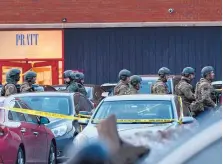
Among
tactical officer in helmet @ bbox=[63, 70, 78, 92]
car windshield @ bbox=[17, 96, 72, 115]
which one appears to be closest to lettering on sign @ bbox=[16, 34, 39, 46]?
tactical officer in helmet @ bbox=[63, 70, 78, 92]

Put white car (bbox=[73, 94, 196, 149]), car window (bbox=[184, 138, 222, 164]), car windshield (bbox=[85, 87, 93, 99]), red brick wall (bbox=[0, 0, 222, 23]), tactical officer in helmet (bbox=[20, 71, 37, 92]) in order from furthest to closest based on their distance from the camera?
red brick wall (bbox=[0, 0, 222, 23]) → car windshield (bbox=[85, 87, 93, 99]) → tactical officer in helmet (bbox=[20, 71, 37, 92]) → white car (bbox=[73, 94, 196, 149]) → car window (bbox=[184, 138, 222, 164])

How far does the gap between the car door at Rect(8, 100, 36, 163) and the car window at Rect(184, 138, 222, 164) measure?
370 inches

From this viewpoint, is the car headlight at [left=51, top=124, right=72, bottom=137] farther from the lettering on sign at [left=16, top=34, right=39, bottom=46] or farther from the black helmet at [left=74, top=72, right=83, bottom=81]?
the lettering on sign at [left=16, top=34, right=39, bottom=46]

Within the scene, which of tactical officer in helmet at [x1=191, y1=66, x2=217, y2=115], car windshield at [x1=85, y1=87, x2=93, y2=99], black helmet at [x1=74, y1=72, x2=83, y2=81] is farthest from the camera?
car windshield at [x1=85, y1=87, x2=93, y2=99]

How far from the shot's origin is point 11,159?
11.2 m

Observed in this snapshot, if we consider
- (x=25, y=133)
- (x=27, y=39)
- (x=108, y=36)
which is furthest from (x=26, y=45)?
(x=25, y=133)

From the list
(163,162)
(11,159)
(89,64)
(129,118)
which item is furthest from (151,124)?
(89,64)

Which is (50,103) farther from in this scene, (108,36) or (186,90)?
(108,36)

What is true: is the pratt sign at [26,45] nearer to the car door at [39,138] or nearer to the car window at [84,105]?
the car window at [84,105]

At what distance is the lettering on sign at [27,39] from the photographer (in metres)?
33.1

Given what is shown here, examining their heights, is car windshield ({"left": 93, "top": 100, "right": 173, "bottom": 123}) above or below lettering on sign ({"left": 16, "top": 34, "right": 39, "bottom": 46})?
below

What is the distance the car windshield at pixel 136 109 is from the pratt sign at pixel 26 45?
1997 cm

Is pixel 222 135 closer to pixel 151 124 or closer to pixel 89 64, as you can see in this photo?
pixel 151 124

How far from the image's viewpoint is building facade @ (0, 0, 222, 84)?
1300 inches
